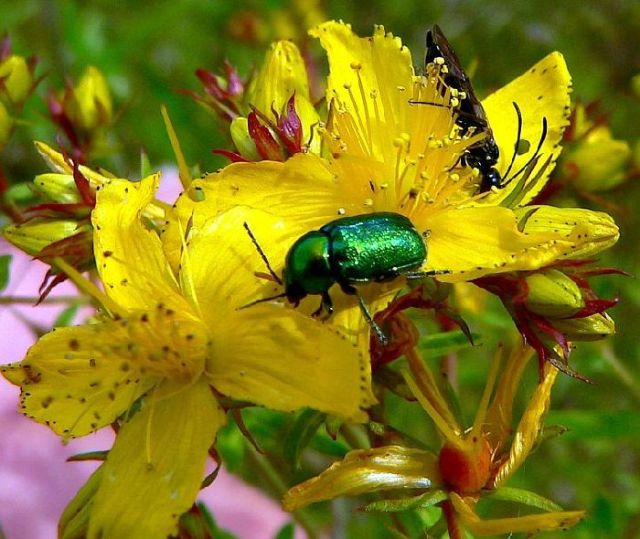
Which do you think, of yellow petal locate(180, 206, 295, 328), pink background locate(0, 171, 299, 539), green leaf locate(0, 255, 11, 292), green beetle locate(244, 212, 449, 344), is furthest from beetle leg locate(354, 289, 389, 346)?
pink background locate(0, 171, 299, 539)

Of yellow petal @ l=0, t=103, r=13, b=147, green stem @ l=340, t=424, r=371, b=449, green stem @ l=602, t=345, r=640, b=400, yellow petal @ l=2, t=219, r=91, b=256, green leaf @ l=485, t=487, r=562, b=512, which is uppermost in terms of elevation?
yellow petal @ l=0, t=103, r=13, b=147

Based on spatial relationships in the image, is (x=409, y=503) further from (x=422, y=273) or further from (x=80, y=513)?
(x=80, y=513)

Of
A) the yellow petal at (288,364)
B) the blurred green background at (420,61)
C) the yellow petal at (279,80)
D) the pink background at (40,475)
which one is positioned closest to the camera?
the yellow petal at (288,364)

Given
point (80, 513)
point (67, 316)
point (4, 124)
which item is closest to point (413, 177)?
point (80, 513)

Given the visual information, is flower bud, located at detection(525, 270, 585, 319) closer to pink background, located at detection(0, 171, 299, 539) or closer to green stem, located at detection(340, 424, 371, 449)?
green stem, located at detection(340, 424, 371, 449)

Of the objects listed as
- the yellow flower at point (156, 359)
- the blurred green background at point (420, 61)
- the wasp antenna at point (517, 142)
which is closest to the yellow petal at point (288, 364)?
the yellow flower at point (156, 359)

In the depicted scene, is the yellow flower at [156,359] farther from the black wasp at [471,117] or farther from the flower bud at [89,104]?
the flower bud at [89,104]

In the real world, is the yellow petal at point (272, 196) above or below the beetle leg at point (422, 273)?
above
